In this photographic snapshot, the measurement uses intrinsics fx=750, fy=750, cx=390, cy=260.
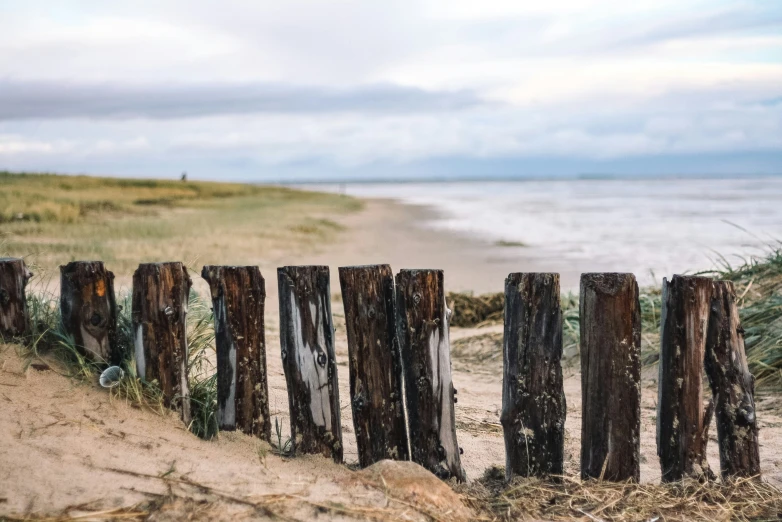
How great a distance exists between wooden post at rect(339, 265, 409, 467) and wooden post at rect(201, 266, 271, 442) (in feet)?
1.33

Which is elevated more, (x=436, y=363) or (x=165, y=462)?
(x=436, y=363)

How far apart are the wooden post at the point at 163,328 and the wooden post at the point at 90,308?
0.64ft

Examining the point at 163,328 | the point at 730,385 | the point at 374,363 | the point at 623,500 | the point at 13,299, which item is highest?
the point at 13,299

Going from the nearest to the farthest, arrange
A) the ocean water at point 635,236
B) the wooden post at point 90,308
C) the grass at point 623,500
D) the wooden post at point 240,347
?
the grass at point 623,500
the wooden post at point 240,347
the wooden post at point 90,308
the ocean water at point 635,236

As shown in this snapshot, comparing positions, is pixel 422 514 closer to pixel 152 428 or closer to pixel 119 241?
pixel 152 428

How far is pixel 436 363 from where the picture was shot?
313 centimetres

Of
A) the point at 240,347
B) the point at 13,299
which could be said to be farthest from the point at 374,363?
the point at 13,299

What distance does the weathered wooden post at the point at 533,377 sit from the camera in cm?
304

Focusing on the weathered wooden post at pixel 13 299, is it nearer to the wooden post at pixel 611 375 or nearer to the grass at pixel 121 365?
the grass at pixel 121 365

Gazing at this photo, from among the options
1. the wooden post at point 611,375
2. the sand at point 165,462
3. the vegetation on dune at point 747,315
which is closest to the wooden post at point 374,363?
the sand at point 165,462

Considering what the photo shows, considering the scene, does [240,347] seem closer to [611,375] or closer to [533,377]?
[533,377]

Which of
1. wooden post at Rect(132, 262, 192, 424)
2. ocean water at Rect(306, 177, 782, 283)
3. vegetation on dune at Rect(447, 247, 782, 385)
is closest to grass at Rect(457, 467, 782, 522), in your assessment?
wooden post at Rect(132, 262, 192, 424)

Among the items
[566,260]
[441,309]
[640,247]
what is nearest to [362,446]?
[441,309]

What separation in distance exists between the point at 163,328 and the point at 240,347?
35 cm
